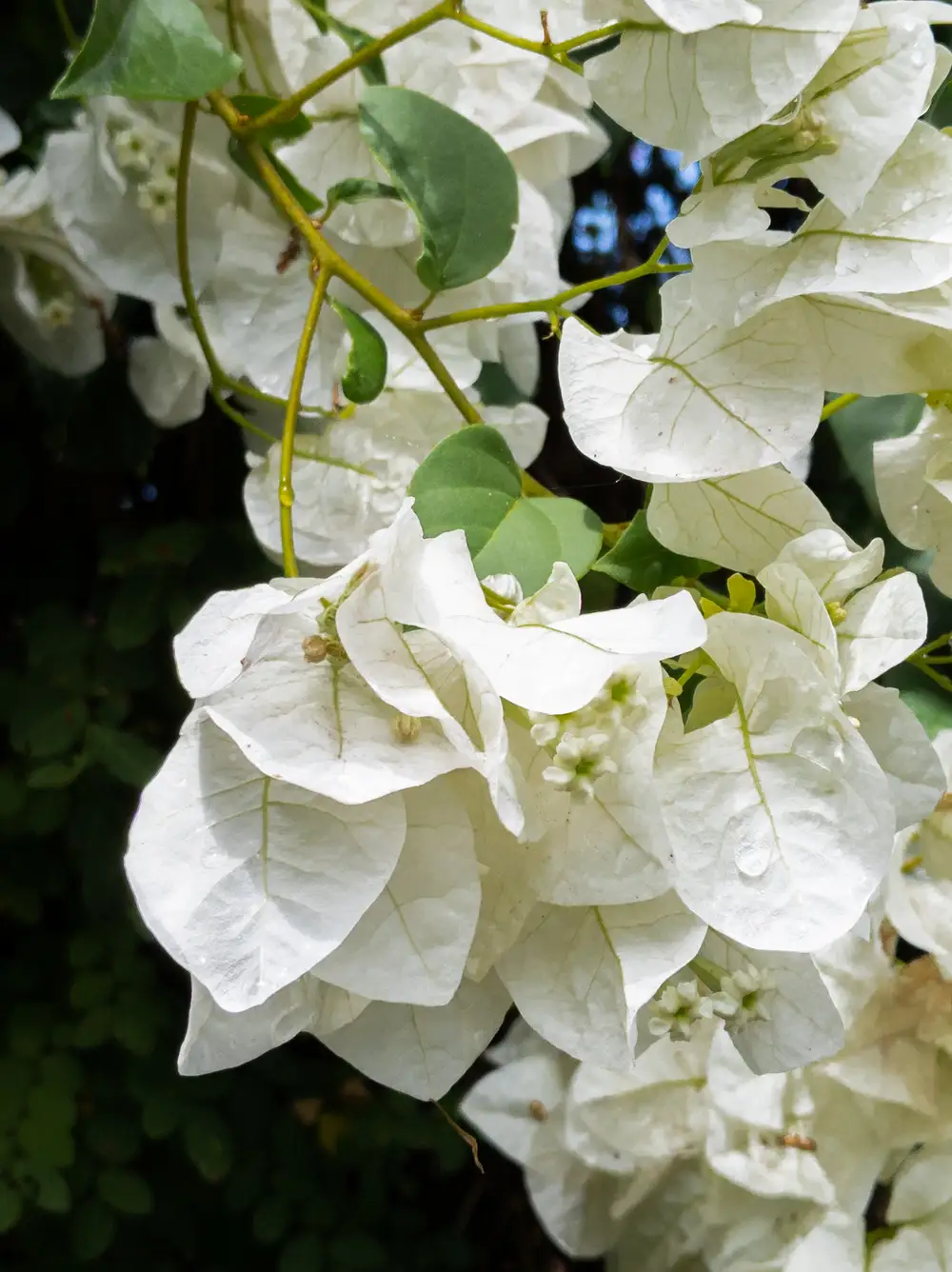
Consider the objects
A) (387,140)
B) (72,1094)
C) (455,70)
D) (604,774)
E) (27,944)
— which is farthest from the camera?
(27,944)

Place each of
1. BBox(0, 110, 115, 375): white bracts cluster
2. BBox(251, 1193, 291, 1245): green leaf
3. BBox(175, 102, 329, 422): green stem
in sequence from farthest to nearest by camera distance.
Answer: BBox(251, 1193, 291, 1245): green leaf
BBox(0, 110, 115, 375): white bracts cluster
BBox(175, 102, 329, 422): green stem

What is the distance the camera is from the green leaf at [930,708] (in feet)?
1.71

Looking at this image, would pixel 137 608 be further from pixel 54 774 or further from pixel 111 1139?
pixel 111 1139

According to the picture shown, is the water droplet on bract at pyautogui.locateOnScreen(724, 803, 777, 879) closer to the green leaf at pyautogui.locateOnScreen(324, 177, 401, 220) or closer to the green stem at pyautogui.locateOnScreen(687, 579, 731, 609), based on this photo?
the green stem at pyautogui.locateOnScreen(687, 579, 731, 609)

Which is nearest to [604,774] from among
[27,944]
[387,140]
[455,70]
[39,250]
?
[387,140]

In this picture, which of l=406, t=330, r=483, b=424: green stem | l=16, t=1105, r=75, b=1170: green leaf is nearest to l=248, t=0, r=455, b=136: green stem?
l=406, t=330, r=483, b=424: green stem

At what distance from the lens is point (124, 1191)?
28.9 inches

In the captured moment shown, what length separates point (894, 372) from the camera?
14.9 inches

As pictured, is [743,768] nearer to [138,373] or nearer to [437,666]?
[437,666]

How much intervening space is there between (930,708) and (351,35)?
470mm

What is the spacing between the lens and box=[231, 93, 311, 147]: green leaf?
1.62ft

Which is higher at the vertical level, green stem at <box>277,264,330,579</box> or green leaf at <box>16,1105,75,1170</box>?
green stem at <box>277,264,330,579</box>

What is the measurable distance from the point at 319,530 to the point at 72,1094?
448 millimetres

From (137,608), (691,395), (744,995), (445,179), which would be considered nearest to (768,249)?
(691,395)
